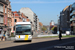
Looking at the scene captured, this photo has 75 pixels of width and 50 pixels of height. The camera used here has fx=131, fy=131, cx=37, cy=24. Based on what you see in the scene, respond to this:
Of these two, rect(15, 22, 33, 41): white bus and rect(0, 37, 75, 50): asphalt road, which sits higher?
rect(15, 22, 33, 41): white bus

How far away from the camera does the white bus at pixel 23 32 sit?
19.3m

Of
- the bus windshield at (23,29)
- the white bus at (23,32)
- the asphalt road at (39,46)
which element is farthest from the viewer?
the bus windshield at (23,29)

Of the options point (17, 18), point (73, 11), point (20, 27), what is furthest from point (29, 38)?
point (73, 11)

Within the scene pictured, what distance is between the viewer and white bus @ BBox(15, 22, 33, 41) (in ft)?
63.2

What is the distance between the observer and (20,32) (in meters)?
19.5

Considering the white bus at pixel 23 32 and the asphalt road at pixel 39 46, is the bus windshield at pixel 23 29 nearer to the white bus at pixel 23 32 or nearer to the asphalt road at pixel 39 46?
the white bus at pixel 23 32

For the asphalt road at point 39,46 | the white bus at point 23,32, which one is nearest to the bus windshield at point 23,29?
the white bus at point 23,32

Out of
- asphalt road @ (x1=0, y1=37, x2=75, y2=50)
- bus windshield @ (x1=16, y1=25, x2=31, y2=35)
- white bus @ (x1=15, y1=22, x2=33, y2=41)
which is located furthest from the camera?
bus windshield @ (x1=16, y1=25, x2=31, y2=35)

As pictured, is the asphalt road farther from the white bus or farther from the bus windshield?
the bus windshield

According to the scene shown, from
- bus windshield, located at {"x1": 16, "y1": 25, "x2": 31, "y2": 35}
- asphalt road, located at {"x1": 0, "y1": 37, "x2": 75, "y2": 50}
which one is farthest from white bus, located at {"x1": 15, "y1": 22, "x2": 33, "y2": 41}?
asphalt road, located at {"x1": 0, "y1": 37, "x2": 75, "y2": 50}

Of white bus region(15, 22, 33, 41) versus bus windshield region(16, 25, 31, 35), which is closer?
white bus region(15, 22, 33, 41)

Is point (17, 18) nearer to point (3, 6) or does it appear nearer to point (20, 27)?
point (3, 6)

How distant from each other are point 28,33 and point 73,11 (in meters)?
53.2

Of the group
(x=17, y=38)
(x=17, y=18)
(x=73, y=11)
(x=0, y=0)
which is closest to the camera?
(x=17, y=38)
